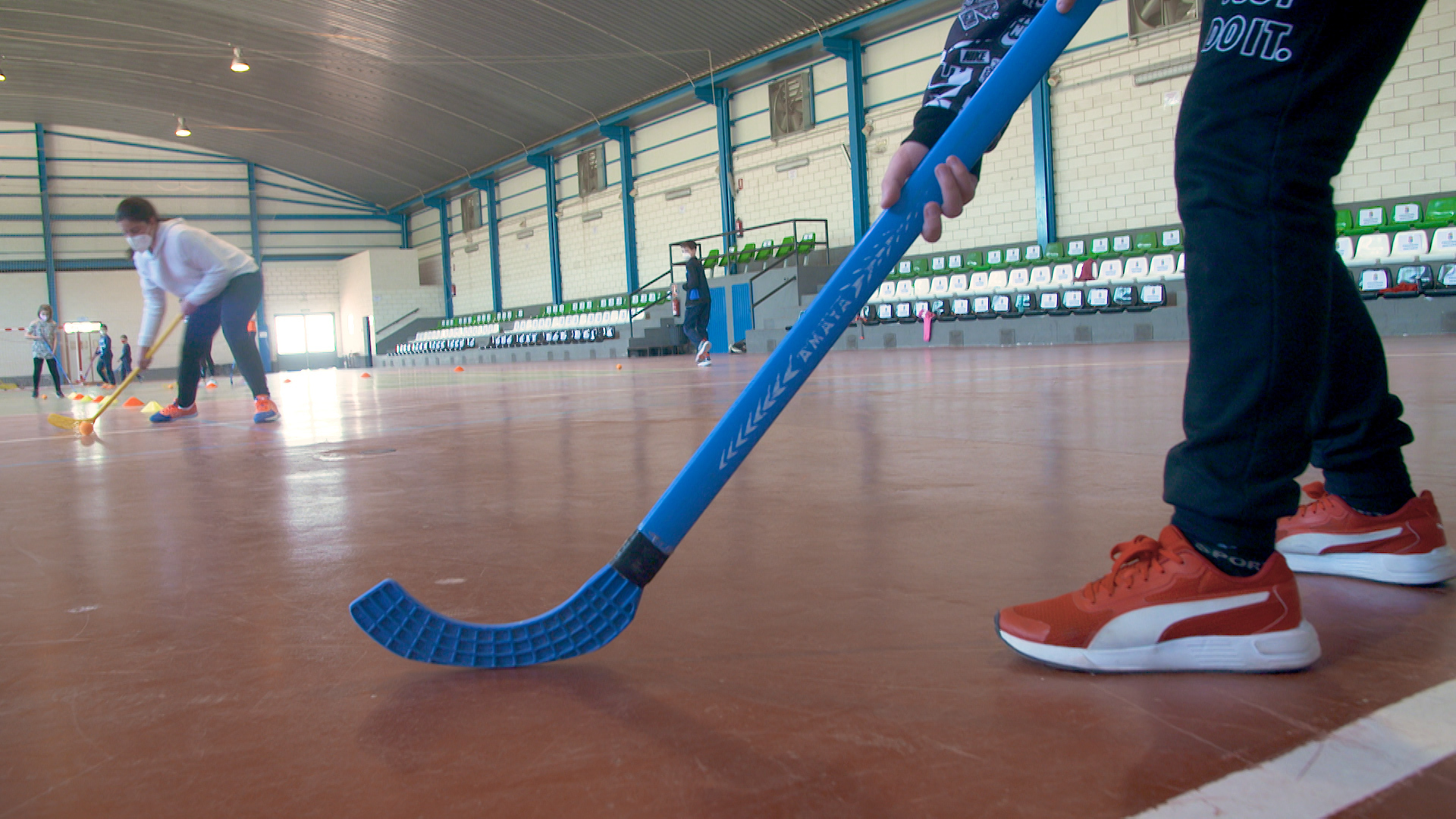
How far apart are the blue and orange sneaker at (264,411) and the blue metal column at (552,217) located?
20330 millimetres

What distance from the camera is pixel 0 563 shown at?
1.71 metres

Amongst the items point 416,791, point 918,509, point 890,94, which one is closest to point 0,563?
point 416,791

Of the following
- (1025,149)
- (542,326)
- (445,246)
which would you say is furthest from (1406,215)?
(445,246)

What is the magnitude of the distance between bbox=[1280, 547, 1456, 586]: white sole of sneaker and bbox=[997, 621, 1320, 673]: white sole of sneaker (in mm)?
321

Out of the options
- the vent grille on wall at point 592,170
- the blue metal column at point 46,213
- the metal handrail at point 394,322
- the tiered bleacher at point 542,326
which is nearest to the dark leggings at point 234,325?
the tiered bleacher at point 542,326

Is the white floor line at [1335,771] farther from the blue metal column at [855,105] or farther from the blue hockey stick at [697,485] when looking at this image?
the blue metal column at [855,105]

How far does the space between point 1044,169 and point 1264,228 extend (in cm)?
1466

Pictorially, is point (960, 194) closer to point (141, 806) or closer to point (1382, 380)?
point (1382, 380)

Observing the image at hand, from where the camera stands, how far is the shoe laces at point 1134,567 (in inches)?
42.3

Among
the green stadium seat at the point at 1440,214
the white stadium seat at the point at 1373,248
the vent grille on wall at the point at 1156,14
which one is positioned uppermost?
the vent grille on wall at the point at 1156,14

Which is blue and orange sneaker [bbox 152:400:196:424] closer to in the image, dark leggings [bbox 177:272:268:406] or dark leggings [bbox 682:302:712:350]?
dark leggings [bbox 177:272:268:406]

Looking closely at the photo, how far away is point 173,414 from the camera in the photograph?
19.4 ft

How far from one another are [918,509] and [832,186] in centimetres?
1670

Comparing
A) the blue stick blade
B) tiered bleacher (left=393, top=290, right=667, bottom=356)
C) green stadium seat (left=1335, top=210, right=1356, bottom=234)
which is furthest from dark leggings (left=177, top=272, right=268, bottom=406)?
tiered bleacher (left=393, top=290, right=667, bottom=356)
